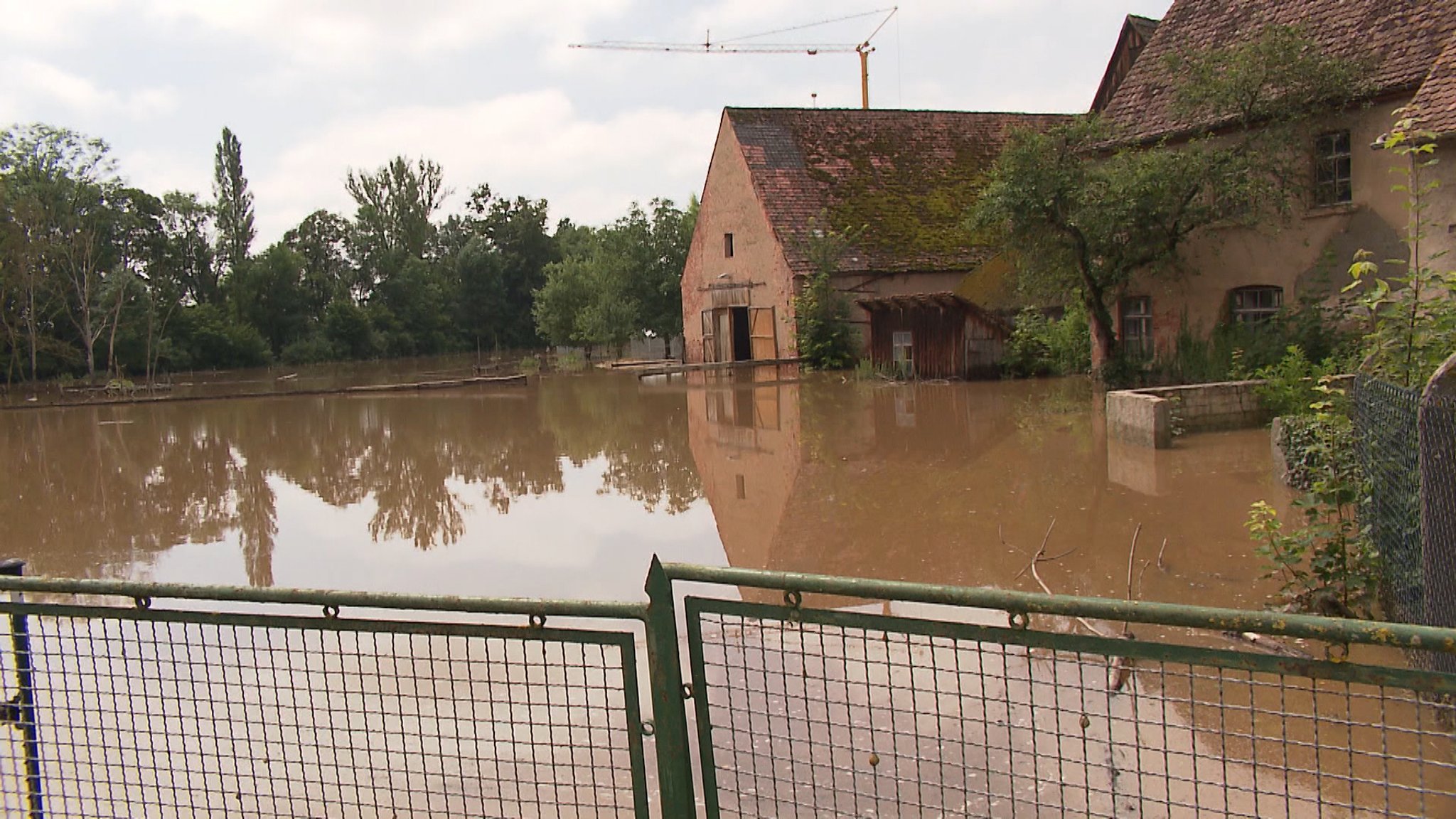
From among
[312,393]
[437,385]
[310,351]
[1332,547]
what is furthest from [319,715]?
[310,351]

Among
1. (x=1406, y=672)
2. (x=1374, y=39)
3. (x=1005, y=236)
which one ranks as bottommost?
(x=1406, y=672)

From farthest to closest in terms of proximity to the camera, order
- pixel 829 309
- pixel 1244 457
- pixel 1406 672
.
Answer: pixel 829 309 → pixel 1244 457 → pixel 1406 672

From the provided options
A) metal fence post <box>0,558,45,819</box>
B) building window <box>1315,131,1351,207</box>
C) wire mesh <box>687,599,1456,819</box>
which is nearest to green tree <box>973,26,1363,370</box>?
building window <box>1315,131,1351,207</box>

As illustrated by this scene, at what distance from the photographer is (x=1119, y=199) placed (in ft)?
63.1

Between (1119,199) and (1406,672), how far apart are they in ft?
59.5

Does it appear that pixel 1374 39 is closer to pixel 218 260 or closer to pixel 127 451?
pixel 127 451

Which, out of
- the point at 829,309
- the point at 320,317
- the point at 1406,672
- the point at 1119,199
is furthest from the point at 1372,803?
the point at 320,317

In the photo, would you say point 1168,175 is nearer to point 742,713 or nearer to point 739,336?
point 742,713

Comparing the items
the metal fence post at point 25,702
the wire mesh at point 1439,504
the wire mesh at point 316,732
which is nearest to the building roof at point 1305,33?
the wire mesh at point 1439,504

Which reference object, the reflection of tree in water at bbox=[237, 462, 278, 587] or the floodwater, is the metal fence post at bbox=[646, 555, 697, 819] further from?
the reflection of tree in water at bbox=[237, 462, 278, 587]

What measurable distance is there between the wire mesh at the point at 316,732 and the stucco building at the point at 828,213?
2264 cm

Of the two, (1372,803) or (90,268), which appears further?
(90,268)

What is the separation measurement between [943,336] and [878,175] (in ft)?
33.4

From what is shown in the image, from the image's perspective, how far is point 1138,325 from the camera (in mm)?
22469
